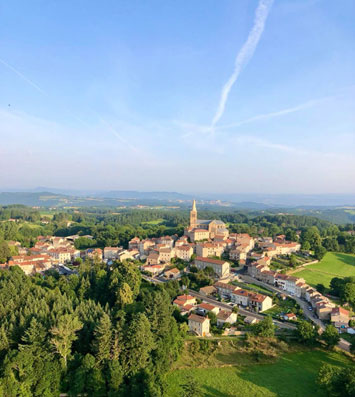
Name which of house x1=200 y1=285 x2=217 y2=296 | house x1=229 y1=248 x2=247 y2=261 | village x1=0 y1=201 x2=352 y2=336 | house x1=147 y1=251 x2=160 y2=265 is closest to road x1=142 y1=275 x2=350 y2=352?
village x1=0 y1=201 x2=352 y2=336

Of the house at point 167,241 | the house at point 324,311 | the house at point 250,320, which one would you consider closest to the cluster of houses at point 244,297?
the house at point 250,320

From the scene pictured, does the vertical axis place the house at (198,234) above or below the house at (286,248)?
above

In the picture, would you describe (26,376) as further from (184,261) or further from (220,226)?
(220,226)

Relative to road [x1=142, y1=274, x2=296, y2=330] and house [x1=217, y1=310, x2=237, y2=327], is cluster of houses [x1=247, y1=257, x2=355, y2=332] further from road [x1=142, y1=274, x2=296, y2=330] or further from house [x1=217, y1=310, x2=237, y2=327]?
house [x1=217, y1=310, x2=237, y2=327]

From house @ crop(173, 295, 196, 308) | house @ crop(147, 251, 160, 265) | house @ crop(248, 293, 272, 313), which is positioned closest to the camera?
house @ crop(173, 295, 196, 308)

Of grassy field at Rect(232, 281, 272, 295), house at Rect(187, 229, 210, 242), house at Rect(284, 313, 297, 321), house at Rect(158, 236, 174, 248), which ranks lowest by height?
house at Rect(284, 313, 297, 321)

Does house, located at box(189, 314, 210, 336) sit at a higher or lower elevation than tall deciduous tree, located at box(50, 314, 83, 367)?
lower

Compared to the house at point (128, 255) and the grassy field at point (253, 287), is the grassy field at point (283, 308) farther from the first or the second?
the house at point (128, 255)
